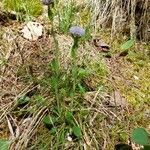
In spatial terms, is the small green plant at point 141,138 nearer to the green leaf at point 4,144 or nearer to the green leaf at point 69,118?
the green leaf at point 69,118

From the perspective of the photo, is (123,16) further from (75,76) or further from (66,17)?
(75,76)

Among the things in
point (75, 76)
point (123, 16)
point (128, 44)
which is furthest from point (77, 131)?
point (123, 16)

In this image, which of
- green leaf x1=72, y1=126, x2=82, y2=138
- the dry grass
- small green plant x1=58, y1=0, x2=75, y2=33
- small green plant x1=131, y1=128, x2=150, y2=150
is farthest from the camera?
the dry grass

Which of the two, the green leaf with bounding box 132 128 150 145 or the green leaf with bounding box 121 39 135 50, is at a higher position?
the green leaf with bounding box 121 39 135 50

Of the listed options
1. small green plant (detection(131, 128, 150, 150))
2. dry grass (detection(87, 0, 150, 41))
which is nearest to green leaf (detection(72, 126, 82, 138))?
small green plant (detection(131, 128, 150, 150))

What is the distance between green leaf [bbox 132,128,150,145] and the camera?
2113mm

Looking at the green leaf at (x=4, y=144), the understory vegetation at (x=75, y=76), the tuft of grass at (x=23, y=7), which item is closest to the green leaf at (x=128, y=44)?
the understory vegetation at (x=75, y=76)

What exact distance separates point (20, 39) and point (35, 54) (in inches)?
7.3

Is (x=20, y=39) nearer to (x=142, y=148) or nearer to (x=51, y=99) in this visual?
(x=51, y=99)

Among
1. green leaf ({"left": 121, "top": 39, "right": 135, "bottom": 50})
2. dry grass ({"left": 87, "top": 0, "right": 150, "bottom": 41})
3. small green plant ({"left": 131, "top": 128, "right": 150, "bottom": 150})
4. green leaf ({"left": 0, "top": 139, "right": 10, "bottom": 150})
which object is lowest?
green leaf ({"left": 0, "top": 139, "right": 10, "bottom": 150})

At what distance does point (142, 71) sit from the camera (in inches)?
110

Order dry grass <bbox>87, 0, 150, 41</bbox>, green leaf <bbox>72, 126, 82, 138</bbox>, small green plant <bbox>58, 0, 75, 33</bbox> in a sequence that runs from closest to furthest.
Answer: green leaf <bbox>72, 126, 82, 138</bbox>
small green plant <bbox>58, 0, 75, 33</bbox>
dry grass <bbox>87, 0, 150, 41</bbox>

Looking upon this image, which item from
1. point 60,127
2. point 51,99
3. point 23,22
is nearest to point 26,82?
point 51,99

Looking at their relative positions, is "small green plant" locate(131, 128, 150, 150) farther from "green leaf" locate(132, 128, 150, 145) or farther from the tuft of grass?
the tuft of grass
